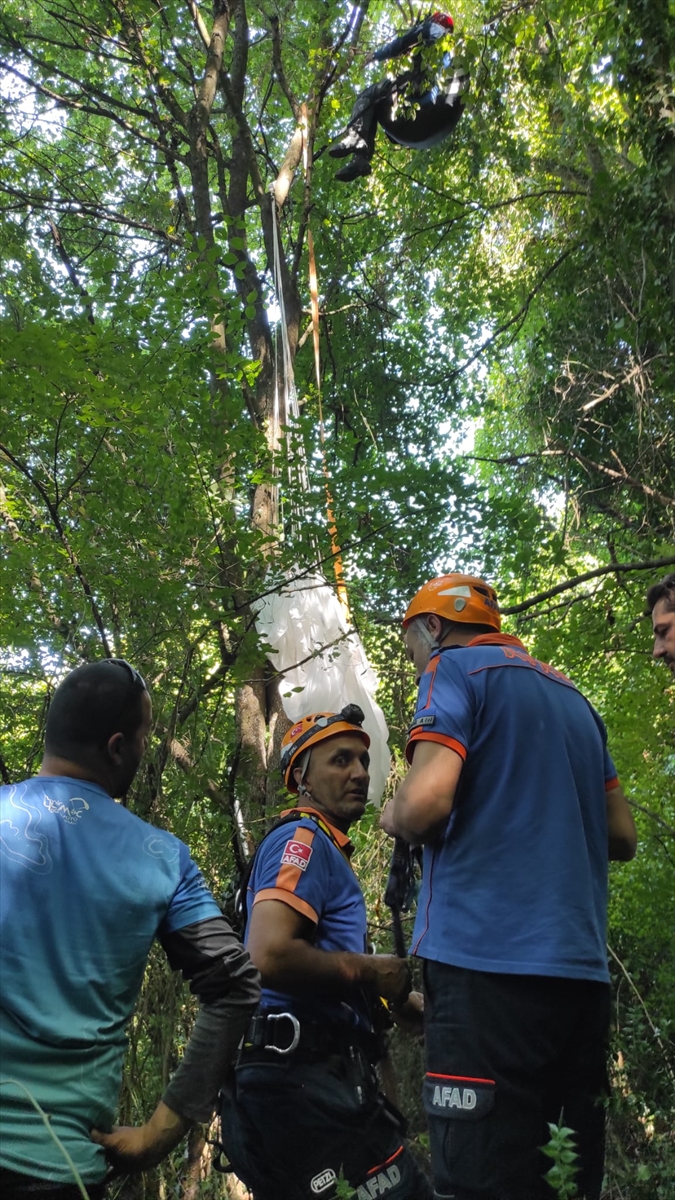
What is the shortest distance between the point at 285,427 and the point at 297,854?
7.99 ft

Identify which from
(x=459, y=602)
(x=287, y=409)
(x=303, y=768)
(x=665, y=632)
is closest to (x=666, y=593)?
(x=665, y=632)

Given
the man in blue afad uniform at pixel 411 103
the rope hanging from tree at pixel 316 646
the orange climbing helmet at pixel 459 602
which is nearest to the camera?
the orange climbing helmet at pixel 459 602

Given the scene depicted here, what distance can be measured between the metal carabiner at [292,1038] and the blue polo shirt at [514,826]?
1.55 ft

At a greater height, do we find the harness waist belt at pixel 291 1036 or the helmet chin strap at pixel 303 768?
the helmet chin strap at pixel 303 768

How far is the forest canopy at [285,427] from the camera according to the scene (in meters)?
3.67

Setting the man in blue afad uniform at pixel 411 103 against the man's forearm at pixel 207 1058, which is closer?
the man's forearm at pixel 207 1058

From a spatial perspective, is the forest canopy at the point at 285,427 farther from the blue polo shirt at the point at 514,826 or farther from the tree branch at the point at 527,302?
the blue polo shirt at the point at 514,826

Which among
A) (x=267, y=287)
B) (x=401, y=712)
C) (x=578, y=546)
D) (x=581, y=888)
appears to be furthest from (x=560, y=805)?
(x=267, y=287)

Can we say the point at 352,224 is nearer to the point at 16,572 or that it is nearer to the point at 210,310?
the point at 210,310

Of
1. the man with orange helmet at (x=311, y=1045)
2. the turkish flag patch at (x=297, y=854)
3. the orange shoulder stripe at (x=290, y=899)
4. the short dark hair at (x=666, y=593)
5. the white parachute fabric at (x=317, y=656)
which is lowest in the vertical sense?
the man with orange helmet at (x=311, y=1045)

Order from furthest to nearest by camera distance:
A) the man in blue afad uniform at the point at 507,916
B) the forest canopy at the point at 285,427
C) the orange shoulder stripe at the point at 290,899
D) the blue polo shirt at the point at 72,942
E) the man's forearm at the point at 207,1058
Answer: the forest canopy at the point at 285,427 → the orange shoulder stripe at the point at 290,899 → the man in blue afad uniform at the point at 507,916 → the man's forearm at the point at 207,1058 → the blue polo shirt at the point at 72,942

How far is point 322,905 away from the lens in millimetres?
2418

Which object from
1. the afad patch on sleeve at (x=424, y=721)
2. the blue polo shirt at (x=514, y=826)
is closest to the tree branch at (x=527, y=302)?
the blue polo shirt at (x=514, y=826)

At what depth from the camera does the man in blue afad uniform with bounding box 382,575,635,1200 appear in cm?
177
